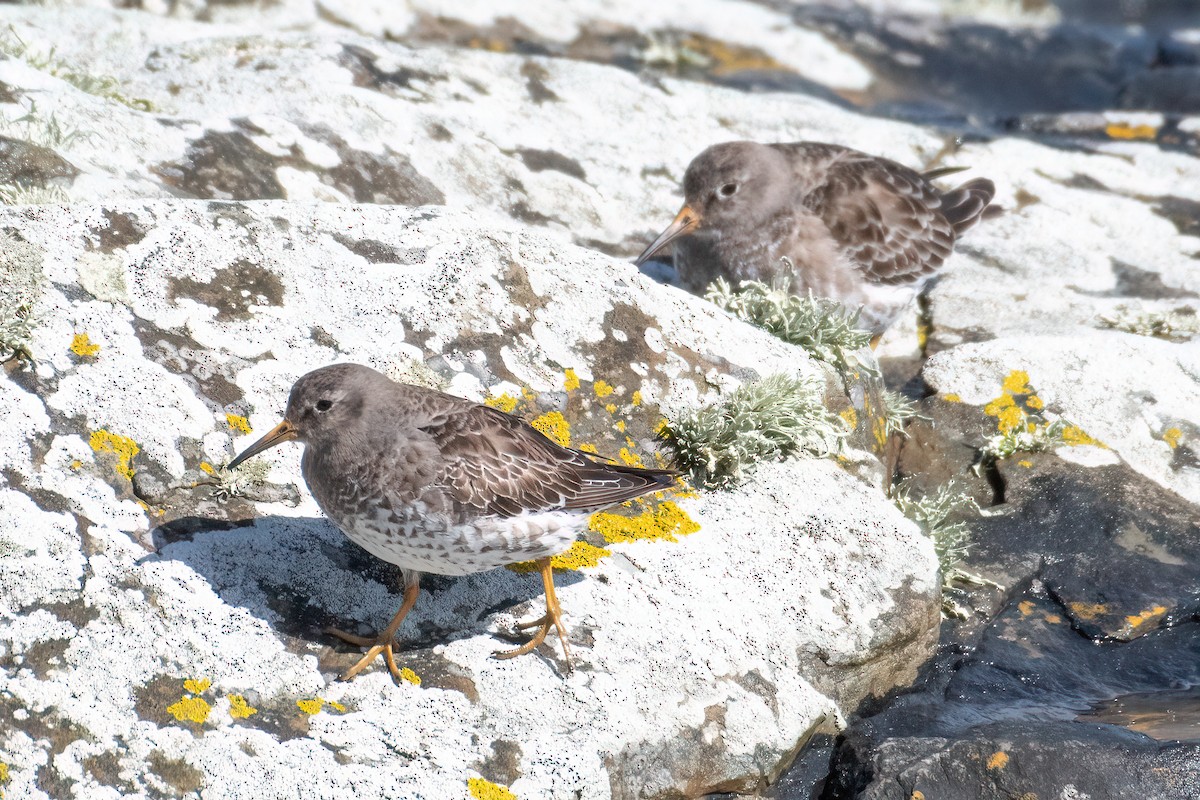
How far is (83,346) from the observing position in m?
5.56

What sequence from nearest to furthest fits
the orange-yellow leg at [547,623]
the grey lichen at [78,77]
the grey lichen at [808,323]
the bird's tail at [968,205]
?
the orange-yellow leg at [547,623]
the grey lichen at [808,323]
the grey lichen at [78,77]
the bird's tail at [968,205]

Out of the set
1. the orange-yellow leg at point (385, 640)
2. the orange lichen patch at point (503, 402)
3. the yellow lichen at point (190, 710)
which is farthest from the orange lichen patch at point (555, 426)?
the yellow lichen at point (190, 710)

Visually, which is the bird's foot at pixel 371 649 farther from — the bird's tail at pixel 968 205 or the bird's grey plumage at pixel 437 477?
the bird's tail at pixel 968 205

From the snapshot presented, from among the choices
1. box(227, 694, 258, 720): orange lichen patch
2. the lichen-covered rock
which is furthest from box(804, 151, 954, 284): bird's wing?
box(227, 694, 258, 720): orange lichen patch

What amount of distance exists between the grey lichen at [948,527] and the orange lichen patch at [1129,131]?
6311 millimetres

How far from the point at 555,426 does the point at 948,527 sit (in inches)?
91.9

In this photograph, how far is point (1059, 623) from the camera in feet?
21.0

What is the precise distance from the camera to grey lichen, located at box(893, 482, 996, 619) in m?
6.52

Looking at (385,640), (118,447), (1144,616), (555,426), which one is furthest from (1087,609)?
(118,447)

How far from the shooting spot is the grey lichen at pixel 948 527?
21.4 feet

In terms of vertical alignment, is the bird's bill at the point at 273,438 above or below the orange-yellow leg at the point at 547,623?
above

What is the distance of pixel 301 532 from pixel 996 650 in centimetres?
362

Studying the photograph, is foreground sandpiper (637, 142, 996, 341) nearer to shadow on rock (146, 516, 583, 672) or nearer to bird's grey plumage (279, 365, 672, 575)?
bird's grey plumage (279, 365, 672, 575)

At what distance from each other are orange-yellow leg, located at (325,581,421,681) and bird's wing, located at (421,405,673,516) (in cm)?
51
